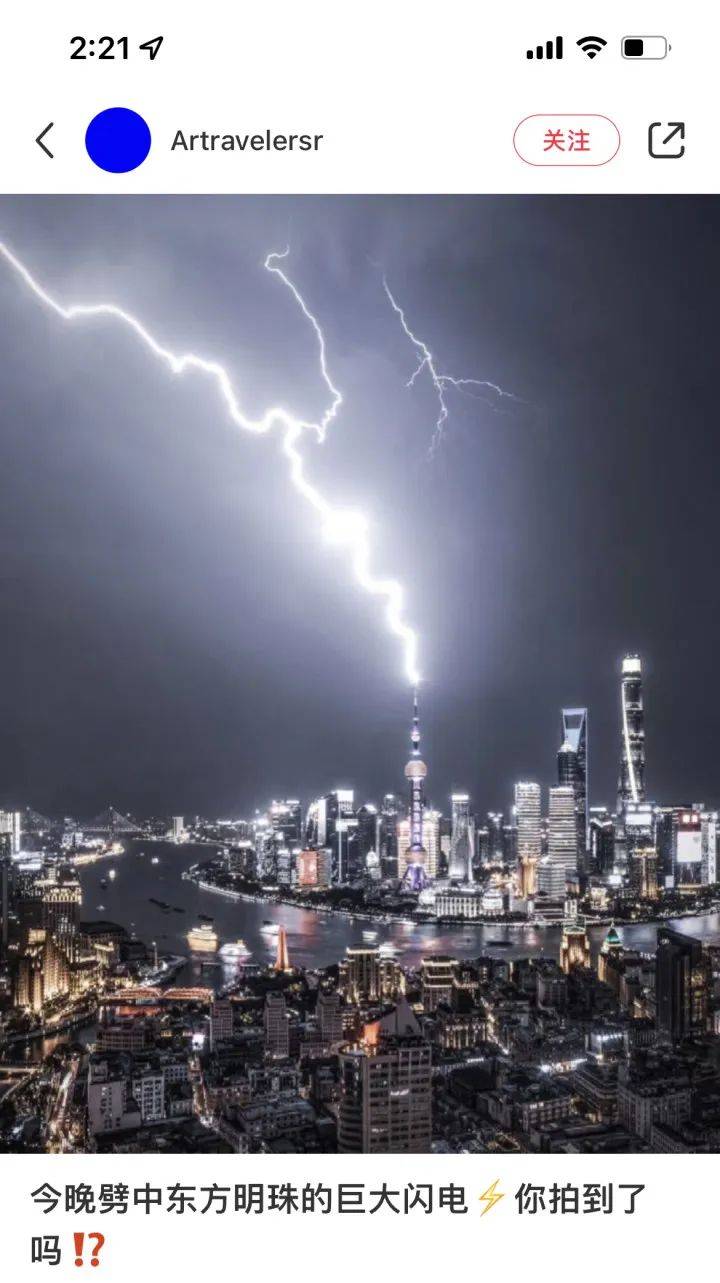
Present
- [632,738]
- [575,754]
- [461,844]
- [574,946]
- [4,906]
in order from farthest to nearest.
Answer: [574,946]
[461,844]
[4,906]
[575,754]
[632,738]

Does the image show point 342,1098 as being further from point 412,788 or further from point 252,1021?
point 252,1021
